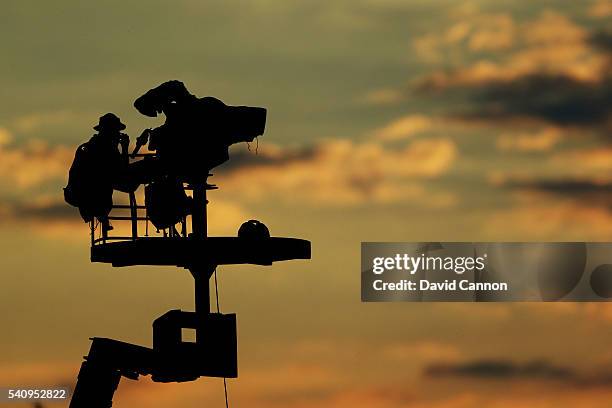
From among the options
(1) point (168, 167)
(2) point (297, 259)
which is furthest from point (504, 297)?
(1) point (168, 167)

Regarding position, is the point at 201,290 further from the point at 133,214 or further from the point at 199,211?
the point at 133,214

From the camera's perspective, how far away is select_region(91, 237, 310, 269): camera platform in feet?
119

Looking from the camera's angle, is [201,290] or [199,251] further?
[201,290]

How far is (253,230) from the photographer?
120 ft

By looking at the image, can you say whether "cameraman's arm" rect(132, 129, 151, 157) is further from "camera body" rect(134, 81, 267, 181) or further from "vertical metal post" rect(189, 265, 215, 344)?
"vertical metal post" rect(189, 265, 215, 344)

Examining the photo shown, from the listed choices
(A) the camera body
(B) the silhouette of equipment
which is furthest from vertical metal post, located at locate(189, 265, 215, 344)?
(A) the camera body

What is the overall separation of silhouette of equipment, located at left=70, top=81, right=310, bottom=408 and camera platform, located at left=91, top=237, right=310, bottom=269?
27 mm

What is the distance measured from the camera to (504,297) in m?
49.7

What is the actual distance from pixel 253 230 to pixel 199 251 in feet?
5.40

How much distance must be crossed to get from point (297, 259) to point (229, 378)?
381 cm

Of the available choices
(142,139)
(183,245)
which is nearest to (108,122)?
(142,139)

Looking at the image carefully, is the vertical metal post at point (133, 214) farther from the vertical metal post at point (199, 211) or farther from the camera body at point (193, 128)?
the vertical metal post at point (199, 211)

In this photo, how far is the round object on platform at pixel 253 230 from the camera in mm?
36500

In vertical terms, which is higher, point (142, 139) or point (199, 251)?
point (142, 139)
